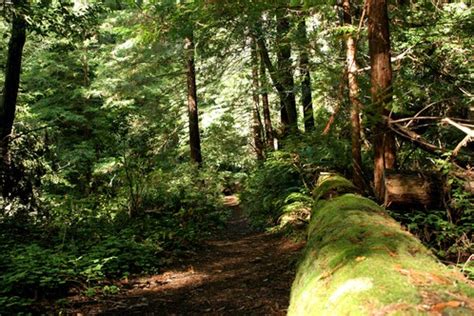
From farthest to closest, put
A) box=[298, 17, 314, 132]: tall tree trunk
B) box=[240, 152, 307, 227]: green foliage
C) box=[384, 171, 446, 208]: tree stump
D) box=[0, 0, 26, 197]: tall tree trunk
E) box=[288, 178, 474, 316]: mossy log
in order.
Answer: box=[298, 17, 314, 132]: tall tree trunk
box=[240, 152, 307, 227]: green foliage
box=[0, 0, 26, 197]: tall tree trunk
box=[384, 171, 446, 208]: tree stump
box=[288, 178, 474, 316]: mossy log

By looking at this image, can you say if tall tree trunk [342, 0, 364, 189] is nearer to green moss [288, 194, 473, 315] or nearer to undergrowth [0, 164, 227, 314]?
green moss [288, 194, 473, 315]

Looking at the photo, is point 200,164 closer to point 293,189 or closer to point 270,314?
point 293,189

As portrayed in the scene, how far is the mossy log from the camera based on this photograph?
229 cm

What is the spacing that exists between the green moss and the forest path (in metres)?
1.44

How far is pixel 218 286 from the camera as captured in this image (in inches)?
248

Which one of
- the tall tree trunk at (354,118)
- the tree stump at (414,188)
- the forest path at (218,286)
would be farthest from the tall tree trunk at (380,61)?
the forest path at (218,286)

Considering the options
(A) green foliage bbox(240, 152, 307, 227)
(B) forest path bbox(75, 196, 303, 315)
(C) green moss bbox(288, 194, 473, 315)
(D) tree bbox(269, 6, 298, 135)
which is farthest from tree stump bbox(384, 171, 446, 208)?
(D) tree bbox(269, 6, 298, 135)

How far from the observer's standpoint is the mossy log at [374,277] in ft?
7.53

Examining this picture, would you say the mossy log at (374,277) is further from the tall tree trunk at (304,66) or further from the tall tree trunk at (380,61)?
the tall tree trunk at (304,66)

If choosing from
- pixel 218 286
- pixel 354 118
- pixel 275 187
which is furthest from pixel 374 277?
pixel 275 187

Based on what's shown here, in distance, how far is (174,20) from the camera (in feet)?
33.9

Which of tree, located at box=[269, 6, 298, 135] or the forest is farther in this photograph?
tree, located at box=[269, 6, 298, 135]

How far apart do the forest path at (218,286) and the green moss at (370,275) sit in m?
1.44

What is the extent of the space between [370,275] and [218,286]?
3.95 m
